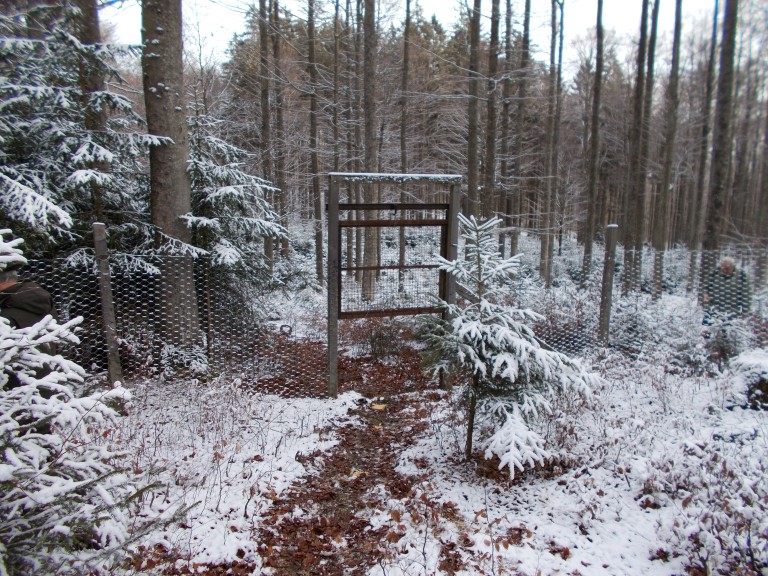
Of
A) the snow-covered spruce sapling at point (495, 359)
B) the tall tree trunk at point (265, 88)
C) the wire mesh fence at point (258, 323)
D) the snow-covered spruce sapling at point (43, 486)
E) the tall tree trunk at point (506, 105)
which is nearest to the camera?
the snow-covered spruce sapling at point (43, 486)

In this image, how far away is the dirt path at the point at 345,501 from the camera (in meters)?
3.12

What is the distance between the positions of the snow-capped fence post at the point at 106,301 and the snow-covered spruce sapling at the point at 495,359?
135 inches

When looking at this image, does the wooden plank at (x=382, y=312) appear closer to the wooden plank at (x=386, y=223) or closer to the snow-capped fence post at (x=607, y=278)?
the wooden plank at (x=386, y=223)

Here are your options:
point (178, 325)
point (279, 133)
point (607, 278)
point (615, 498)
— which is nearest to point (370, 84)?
point (279, 133)

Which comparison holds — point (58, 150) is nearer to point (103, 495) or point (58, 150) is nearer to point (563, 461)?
point (103, 495)

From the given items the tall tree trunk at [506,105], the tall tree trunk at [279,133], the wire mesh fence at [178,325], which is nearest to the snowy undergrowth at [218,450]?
the wire mesh fence at [178,325]

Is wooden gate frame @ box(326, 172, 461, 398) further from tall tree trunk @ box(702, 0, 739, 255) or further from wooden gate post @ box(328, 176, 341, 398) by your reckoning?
tall tree trunk @ box(702, 0, 739, 255)

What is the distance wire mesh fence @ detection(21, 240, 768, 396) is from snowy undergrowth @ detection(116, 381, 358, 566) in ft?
1.23

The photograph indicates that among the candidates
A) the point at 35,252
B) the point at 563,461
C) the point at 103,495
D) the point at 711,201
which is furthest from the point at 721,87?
the point at 35,252

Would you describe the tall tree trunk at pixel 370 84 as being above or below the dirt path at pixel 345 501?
above

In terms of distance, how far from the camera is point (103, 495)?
1820 mm

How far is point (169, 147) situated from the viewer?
234 inches

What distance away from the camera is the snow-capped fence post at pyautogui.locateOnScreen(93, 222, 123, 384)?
15.5 ft

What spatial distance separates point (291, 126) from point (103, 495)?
1702 centimetres
